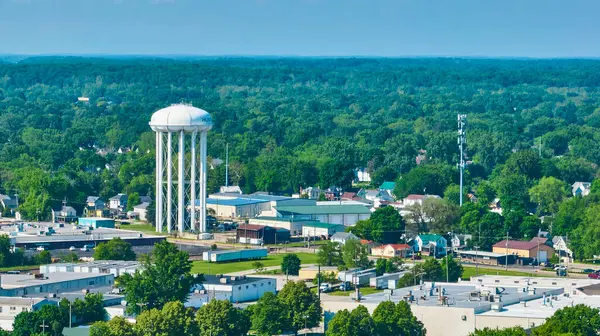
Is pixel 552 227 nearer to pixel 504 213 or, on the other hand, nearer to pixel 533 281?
pixel 504 213

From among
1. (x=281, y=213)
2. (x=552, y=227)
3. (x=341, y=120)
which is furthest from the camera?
(x=341, y=120)

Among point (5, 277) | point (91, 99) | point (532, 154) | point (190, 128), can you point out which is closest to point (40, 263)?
point (5, 277)

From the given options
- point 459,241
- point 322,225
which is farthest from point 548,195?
point 459,241

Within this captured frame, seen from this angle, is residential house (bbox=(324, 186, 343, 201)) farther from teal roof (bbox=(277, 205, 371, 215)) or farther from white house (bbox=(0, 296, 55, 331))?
white house (bbox=(0, 296, 55, 331))

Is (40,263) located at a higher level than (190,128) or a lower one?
lower

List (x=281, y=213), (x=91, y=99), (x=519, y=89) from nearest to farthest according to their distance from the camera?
(x=281, y=213) → (x=91, y=99) → (x=519, y=89)

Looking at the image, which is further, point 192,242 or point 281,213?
point 281,213

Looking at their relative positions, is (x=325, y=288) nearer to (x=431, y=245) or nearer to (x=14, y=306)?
(x=14, y=306)
